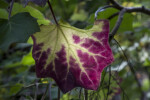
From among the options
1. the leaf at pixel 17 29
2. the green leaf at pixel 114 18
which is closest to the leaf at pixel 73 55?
the leaf at pixel 17 29

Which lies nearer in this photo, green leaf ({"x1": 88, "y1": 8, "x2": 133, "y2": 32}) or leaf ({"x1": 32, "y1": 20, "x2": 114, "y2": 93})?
leaf ({"x1": 32, "y1": 20, "x2": 114, "y2": 93})

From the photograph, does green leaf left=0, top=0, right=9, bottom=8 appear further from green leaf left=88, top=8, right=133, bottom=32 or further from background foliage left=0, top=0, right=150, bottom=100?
green leaf left=88, top=8, right=133, bottom=32

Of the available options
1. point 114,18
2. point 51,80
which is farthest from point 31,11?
point 114,18

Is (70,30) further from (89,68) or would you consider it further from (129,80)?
(129,80)

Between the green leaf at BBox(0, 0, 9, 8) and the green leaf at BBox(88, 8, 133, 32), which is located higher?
the green leaf at BBox(0, 0, 9, 8)

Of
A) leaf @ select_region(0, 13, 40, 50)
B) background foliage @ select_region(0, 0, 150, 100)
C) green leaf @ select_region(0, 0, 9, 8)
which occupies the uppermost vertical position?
green leaf @ select_region(0, 0, 9, 8)

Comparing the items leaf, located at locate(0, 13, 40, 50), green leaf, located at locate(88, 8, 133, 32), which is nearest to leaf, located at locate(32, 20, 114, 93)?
leaf, located at locate(0, 13, 40, 50)
